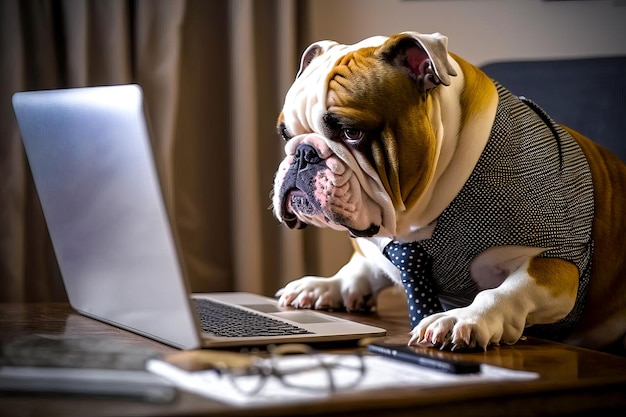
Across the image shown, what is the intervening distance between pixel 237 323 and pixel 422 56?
0.45 metres

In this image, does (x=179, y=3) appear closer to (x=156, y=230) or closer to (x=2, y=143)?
(x=2, y=143)

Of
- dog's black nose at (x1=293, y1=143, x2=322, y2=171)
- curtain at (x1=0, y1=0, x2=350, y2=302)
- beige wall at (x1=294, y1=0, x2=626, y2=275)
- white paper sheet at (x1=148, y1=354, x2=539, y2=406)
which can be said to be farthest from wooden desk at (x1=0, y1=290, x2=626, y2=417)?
beige wall at (x1=294, y1=0, x2=626, y2=275)

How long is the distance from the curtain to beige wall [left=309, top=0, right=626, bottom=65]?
0.43 ft

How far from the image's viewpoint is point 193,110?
2.03m

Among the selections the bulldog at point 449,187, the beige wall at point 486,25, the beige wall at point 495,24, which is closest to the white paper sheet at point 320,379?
the bulldog at point 449,187

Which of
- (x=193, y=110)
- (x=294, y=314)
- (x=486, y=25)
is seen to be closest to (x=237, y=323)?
(x=294, y=314)

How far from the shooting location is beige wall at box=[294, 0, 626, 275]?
218 cm

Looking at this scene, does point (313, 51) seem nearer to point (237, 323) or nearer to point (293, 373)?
point (237, 323)

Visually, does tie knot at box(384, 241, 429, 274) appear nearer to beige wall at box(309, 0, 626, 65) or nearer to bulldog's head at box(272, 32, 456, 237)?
bulldog's head at box(272, 32, 456, 237)

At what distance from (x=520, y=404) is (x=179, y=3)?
1.34 meters

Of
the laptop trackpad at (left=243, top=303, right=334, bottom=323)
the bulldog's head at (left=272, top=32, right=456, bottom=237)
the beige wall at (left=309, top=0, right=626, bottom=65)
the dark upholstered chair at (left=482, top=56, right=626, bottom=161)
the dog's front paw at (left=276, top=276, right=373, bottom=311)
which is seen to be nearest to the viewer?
the bulldog's head at (left=272, top=32, right=456, bottom=237)

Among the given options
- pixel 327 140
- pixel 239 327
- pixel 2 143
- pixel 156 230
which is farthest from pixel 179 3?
pixel 156 230

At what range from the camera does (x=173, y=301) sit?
0.94m

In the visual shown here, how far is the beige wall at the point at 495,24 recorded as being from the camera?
2176 mm
